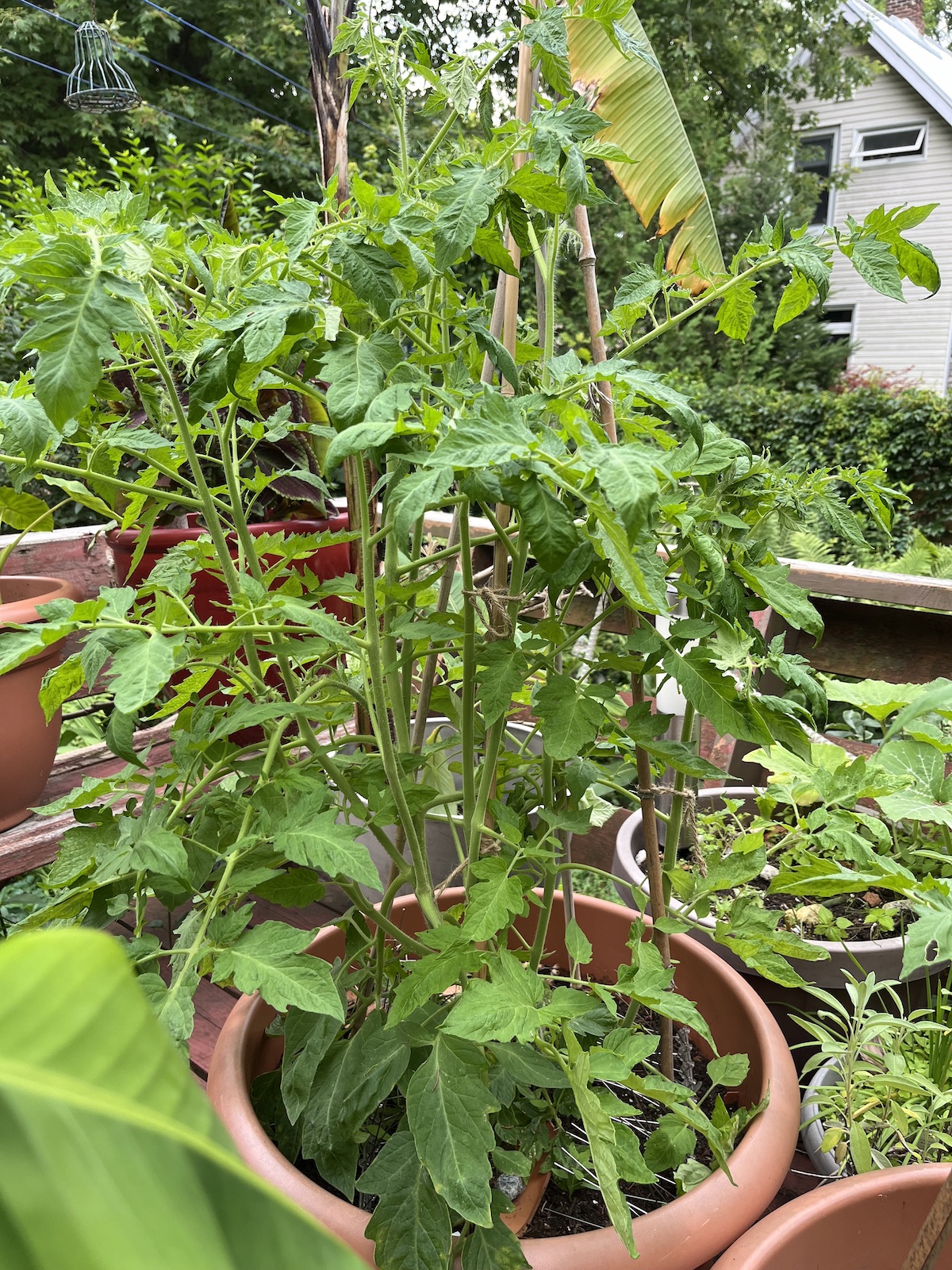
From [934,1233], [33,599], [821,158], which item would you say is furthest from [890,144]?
[934,1233]

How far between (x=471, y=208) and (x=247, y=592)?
0.34m

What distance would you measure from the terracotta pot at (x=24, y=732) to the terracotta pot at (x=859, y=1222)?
1074mm

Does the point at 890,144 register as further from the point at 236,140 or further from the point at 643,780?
the point at 643,780

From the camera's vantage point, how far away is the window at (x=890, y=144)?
14.5 meters

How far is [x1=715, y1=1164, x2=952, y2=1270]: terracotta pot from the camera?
0.69m

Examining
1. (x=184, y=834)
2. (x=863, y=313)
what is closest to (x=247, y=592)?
(x=184, y=834)

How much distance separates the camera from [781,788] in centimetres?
109

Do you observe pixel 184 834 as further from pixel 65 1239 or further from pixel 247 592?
pixel 65 1239

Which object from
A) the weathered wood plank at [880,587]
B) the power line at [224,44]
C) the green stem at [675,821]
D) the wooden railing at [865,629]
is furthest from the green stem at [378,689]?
the power line at [224,44]

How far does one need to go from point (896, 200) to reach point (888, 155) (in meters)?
1.26

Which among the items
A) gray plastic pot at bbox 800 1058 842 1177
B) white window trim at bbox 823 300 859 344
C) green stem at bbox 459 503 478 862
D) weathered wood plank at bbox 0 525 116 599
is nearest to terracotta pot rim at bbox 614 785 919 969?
gray plastic pot at bbox 800 1058 842 1177

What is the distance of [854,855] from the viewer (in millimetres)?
732

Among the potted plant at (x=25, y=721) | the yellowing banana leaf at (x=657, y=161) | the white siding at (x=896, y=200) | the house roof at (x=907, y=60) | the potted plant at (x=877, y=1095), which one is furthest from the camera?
the white siding at (x=896, y=200)

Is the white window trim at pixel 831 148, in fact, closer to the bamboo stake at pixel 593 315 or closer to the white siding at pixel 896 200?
the white siding at pixel 896 200
